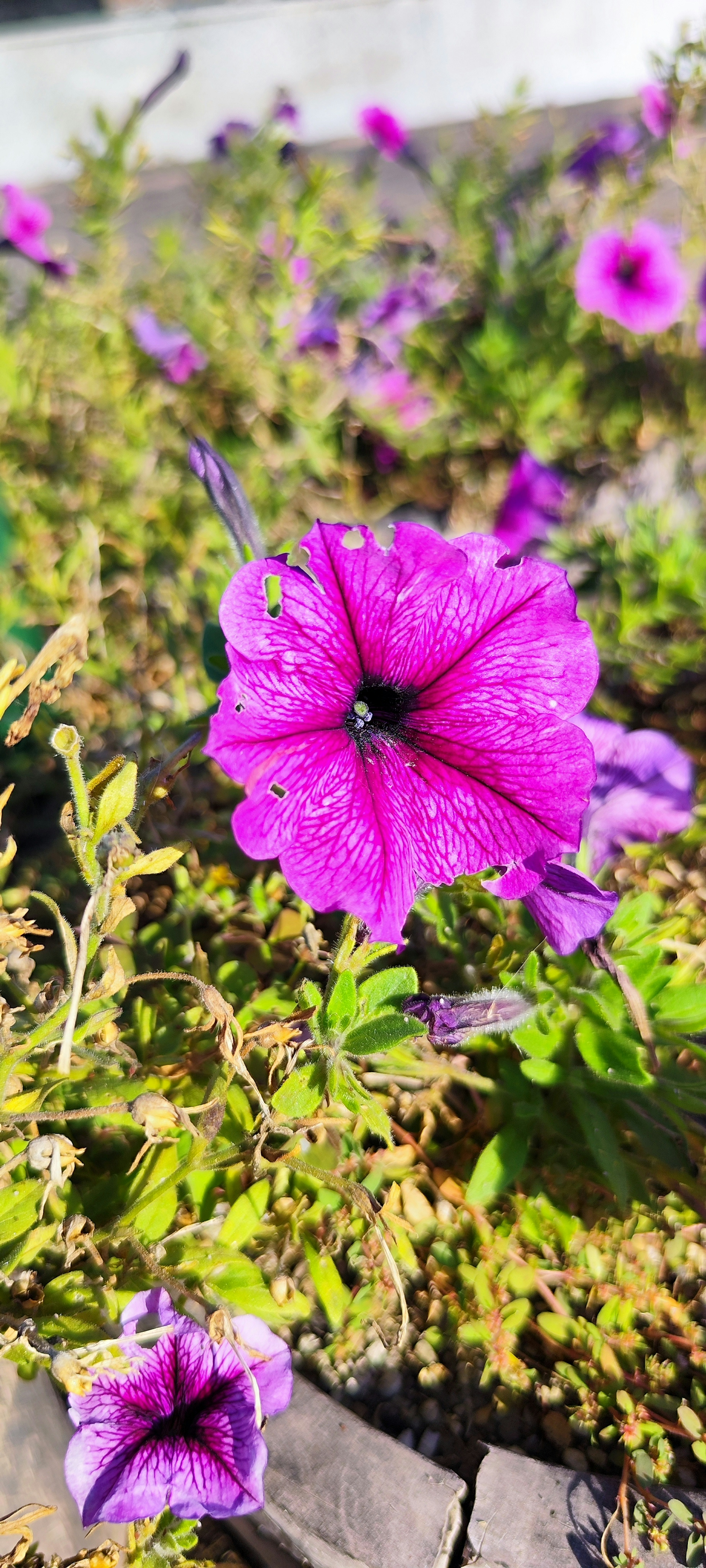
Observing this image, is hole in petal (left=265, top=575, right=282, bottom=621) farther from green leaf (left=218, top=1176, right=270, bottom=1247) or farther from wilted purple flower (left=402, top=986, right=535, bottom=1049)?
green leaf (left=218, top=1176, right=270, bottom=1247)

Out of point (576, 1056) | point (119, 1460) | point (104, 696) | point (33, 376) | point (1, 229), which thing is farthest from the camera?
point (1, 229)

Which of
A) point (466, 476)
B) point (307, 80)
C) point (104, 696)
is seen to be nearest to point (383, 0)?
point (307, 80)

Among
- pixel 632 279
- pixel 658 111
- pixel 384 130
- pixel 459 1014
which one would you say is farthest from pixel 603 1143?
pixel 384 130

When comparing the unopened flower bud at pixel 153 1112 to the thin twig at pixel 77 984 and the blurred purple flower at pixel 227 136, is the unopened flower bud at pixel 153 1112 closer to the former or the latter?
the thin twig at pixel 77 984

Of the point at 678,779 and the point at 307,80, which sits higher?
the point at 307,80

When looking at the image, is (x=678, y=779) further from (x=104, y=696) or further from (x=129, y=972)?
(x=104, y=696)

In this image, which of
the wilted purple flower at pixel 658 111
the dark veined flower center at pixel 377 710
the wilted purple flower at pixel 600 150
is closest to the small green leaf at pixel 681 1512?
the dark veined flower center at pixel 377 710

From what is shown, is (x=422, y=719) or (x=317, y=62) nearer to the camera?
(x=422, y=719)

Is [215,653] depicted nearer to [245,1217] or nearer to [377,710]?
[377,710]
